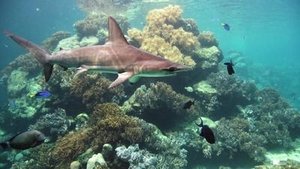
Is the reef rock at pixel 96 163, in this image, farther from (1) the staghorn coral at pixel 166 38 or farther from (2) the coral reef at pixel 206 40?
(2) the coral reef at pixel 206 40

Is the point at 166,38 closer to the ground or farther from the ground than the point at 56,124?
farther from the ground

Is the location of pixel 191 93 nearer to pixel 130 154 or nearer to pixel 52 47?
pixel 130 154

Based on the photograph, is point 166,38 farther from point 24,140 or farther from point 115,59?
point 24,140

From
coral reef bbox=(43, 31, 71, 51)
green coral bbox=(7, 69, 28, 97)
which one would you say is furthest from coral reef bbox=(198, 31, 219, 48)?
green coral bbox=(7, 69, 28, 97)

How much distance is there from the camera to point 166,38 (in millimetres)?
15047

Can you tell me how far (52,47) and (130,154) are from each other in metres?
17.5

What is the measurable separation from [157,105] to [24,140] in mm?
6935

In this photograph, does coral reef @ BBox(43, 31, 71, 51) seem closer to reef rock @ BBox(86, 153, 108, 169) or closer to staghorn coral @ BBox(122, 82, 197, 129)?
staghorn coral @ BBox(122, 82, 197, 129)

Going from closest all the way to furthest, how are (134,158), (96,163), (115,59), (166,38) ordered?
1. (115,59)
2. (96,163)
3. (134,158)
4. (166,38)

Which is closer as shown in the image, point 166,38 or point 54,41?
point 166,38

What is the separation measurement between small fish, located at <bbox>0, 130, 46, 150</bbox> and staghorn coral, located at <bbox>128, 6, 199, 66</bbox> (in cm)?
877

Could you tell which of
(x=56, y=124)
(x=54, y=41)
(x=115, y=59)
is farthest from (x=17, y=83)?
(x=115, y=59)

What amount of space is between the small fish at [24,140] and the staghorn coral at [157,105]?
20.3 feet

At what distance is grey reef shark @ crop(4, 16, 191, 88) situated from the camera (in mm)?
4832
